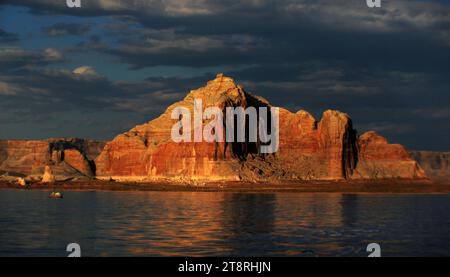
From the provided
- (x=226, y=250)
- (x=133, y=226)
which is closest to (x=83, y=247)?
(x=226, y=250)

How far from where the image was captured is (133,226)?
78.2 metres

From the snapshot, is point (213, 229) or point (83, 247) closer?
point (83, 247)

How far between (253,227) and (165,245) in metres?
21.3

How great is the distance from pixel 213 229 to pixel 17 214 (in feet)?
120
